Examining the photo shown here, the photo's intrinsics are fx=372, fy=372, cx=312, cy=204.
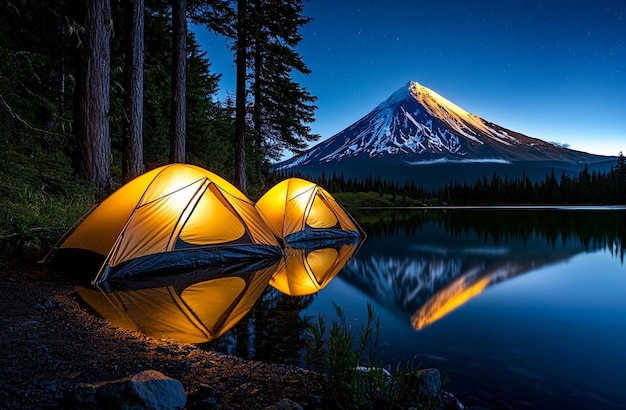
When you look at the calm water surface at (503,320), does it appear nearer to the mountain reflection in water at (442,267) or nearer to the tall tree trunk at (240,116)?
the mountain reflection in water at (442,267)

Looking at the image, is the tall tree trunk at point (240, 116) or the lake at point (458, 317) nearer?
the lake at point (458, 317)

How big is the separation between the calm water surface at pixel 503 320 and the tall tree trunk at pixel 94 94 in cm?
636

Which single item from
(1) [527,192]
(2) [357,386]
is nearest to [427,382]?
(2) [357,386]

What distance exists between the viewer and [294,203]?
10.6 meters

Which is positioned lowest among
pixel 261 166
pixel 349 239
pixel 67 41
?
pixel 349 239

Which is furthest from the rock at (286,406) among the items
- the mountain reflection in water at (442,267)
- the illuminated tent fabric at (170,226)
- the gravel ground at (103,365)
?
the illuminated tent fabric at (170,226)

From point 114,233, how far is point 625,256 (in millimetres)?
11556

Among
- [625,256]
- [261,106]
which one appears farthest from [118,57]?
[625,256]

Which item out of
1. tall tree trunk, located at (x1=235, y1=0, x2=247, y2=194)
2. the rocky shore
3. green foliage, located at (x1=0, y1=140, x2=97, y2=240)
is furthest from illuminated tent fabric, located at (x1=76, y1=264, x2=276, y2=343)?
tall tree trunk, located at (x1=235, y1=0, x2=247, y2=194)

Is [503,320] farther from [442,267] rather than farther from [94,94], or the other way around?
[94,94]

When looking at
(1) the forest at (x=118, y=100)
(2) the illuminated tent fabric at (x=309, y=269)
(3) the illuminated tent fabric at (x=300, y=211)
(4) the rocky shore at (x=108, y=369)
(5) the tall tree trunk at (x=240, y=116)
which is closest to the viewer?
(4) the rocky shore at (x=108, y=369)

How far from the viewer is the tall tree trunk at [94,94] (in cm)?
838

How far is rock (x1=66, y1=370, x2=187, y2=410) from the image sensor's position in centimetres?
196

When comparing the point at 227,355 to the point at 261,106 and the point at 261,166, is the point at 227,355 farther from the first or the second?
the point at 261,166
